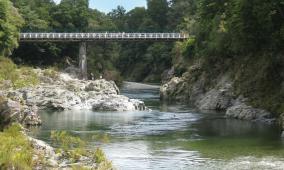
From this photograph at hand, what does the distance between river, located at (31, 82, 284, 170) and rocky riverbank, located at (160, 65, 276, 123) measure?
1751mm

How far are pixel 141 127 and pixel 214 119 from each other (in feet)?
32.4

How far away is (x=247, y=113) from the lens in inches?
2282

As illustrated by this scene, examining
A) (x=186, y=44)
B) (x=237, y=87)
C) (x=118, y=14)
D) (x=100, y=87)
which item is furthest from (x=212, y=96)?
(x=118, y=14)

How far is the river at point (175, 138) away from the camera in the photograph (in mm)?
34750

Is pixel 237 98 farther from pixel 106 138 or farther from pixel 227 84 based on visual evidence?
pixel 106 138

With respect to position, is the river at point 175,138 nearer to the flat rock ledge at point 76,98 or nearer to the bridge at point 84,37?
the flat rock ledge at point 76,98

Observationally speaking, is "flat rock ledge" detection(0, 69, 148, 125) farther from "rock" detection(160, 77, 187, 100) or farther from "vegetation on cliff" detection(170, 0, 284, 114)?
"vegetation on cliff" detection(170, 0, 284, 114)

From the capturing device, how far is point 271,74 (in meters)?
61.3

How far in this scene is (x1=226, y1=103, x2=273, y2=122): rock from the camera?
55656 mm

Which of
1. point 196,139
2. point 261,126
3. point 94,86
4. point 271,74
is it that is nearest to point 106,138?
point 196,139

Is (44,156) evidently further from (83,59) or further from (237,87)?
(83,59)

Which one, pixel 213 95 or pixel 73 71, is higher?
pixel 73 71

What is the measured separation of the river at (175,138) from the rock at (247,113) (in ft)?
4.48

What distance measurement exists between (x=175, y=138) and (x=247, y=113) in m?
14.8
